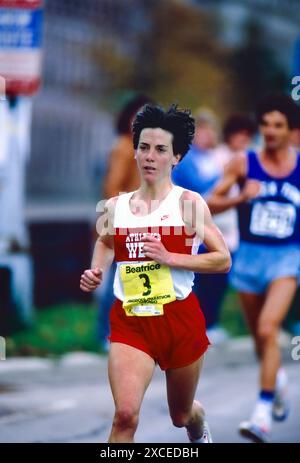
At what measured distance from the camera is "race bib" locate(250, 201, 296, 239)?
8.32m

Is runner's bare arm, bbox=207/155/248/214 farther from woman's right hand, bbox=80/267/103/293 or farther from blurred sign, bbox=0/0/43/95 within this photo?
blurred sign, bbox=0/0/43/95

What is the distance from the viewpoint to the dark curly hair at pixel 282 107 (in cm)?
834

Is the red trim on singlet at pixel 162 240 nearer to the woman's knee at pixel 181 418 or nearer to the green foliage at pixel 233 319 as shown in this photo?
the woman's knee at pixel 181 418

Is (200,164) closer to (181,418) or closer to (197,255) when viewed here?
(181,418)

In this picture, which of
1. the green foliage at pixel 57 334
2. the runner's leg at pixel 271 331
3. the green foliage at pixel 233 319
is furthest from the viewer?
the green foliage at pixel 233 319

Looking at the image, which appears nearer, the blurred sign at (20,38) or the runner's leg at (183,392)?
the runner's leg at (183,392)

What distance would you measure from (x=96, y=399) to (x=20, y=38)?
3.30 metres

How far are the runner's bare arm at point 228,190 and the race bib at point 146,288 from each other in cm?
224

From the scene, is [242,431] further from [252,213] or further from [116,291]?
[116,291]

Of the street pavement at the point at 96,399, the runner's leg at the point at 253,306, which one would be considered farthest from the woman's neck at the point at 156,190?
the runner's leg at the point at 253,306

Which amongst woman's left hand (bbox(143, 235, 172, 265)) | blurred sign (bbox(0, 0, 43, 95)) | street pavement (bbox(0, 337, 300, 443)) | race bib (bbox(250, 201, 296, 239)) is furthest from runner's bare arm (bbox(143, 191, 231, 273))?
blurred sign (bbox(0, 0, 43, 95))

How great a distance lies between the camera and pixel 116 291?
6.09m
